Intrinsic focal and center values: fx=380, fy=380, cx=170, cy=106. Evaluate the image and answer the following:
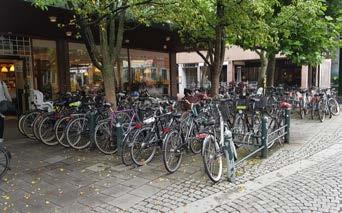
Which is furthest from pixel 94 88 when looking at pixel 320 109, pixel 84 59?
pixel 320 109

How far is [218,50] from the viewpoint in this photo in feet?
34.6

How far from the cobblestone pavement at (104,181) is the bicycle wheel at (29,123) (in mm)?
1336

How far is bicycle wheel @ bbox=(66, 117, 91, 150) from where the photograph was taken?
8.04m

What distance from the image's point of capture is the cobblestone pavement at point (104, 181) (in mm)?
4984

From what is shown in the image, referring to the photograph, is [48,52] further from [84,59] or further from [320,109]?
[320,109]

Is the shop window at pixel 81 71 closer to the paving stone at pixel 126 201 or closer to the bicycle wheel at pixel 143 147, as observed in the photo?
the bicycle wheel at pixel 143 147

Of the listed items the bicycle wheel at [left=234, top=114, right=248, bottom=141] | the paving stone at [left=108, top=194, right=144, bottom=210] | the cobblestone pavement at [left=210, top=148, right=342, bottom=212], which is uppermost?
the bicycle wheel at [left=234, top=114, right=248, bottom=141]

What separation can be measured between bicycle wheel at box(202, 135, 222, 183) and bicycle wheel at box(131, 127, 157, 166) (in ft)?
4.46

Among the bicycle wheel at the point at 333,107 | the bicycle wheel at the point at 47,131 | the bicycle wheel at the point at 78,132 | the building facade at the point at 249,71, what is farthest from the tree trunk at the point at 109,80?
the building facade at the point at 249,71

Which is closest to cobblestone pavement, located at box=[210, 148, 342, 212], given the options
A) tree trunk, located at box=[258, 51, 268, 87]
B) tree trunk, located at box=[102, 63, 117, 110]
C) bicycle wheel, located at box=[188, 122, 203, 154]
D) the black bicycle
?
bicycle wheel, located at box=[188, 122, 203, 154]

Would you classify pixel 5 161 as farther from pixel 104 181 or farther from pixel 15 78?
pixel 15 78

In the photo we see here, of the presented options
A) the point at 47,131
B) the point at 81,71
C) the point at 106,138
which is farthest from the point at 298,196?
the point at 81,71

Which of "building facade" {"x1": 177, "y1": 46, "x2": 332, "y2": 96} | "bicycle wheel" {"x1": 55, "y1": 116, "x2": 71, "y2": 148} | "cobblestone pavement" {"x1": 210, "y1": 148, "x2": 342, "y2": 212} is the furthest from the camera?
"building facade" {"x1": 177, "y1": 46, "x2": 332, "y2": 96}

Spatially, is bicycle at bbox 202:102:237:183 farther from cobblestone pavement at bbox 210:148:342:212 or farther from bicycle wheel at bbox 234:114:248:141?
bicycle wheel at bbox 234:114:248:141
